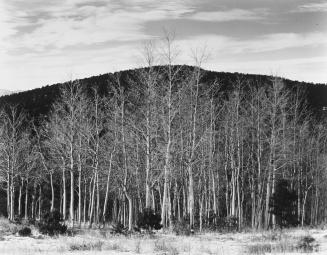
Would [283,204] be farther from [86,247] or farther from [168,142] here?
[86,247]

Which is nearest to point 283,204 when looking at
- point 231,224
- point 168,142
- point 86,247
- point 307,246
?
point 231,224

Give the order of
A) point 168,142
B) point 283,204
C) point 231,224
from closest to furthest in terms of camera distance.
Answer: point 168,142
point 231,224
point 283,204

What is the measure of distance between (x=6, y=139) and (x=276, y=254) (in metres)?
30.7

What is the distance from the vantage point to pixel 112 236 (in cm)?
2122

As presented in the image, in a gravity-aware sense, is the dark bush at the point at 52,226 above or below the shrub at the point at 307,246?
below

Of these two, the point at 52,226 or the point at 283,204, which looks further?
the point at 283,204

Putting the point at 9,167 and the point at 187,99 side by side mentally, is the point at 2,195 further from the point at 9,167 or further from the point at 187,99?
the point at 187,99

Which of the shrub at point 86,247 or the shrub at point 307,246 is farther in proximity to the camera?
the shrub at point 86,247

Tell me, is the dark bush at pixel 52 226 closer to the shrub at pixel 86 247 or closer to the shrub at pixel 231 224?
the shrub at pixel 86 247

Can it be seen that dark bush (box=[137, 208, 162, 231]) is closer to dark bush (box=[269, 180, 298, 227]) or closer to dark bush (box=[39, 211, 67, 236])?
dark bush (box=[39, 211, 67, 236])

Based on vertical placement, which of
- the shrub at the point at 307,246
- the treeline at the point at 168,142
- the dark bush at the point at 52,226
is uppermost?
the treeline at the point at 168,142

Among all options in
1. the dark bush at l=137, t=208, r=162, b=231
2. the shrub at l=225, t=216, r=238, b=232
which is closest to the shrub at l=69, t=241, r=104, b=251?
the dark bush at l=137, t=208, r=162, b=231

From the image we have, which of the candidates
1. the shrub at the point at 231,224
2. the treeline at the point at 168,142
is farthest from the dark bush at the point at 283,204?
the shrub at the point at 231,224

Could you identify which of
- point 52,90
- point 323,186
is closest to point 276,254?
point 323,186
